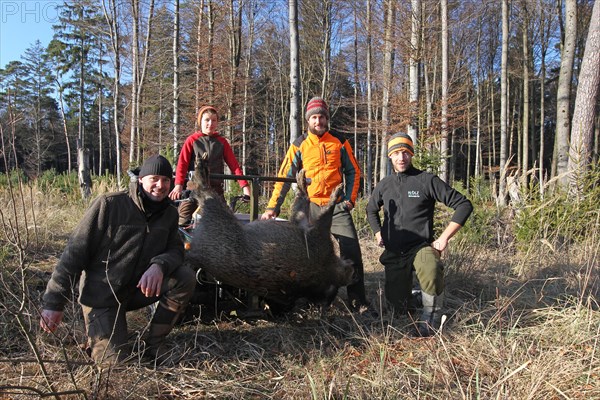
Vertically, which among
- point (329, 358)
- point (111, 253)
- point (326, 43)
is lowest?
point (329, 358)

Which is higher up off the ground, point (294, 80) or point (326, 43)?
point (326, 43)

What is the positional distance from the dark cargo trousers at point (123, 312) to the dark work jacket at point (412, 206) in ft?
6.54

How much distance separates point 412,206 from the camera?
402cm

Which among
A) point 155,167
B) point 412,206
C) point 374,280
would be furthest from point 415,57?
point 155,167

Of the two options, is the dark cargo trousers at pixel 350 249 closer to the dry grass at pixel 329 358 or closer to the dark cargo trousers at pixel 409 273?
the dry grass at pixel 329 358

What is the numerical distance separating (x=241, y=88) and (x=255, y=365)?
572 inches

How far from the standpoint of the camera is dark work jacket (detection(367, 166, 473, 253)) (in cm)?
393

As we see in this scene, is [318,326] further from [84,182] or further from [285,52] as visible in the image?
[285,52]

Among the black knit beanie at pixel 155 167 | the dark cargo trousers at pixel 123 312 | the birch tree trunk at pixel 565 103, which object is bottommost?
the dark cargo trousers at pixel 123 312

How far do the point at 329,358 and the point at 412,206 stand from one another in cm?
168

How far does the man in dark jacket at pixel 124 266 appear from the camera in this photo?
2861 mm

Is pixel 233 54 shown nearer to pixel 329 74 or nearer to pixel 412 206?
pixel 329 74

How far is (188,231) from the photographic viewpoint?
13.3 ft

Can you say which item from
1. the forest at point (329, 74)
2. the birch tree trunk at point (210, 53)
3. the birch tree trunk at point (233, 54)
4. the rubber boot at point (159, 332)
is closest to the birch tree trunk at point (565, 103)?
the forest at point (329, 74)
